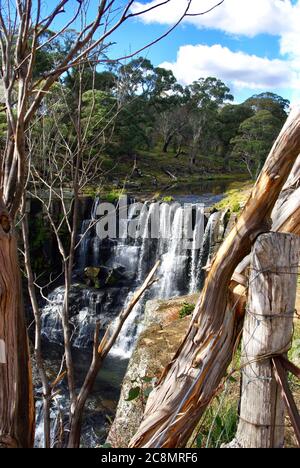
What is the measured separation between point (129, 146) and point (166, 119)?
828cm

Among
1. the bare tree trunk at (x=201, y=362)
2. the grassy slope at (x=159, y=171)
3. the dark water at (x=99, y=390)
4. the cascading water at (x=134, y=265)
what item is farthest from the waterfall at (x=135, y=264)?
the bare tree trunk at (x=201, y=362)

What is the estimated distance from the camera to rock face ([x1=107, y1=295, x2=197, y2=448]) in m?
3.24

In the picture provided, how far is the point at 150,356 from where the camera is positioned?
407 centimetres

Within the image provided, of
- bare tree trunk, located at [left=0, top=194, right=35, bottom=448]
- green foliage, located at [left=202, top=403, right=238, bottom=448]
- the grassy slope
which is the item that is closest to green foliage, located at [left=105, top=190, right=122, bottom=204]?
the grassy slope

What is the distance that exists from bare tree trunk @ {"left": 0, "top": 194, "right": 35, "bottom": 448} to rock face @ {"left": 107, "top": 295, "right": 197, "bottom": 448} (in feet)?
3.89

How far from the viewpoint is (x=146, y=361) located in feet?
13.1

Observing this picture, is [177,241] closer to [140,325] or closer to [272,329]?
[140,325]

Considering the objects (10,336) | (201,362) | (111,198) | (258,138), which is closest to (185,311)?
(201,362)

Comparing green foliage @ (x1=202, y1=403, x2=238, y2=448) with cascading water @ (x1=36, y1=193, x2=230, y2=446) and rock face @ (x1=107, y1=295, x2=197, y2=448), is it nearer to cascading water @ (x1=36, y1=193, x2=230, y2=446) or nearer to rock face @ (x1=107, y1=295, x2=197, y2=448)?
rock face @ (x1=107, y1=295, x2=197, y2=448)

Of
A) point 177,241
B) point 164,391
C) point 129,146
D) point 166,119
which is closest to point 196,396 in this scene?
point 164,391

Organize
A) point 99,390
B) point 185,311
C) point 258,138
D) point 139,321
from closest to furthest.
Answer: point 185,311
point 99,390
point 139,321
point 258,138

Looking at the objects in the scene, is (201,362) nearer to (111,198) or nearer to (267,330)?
(267,330)

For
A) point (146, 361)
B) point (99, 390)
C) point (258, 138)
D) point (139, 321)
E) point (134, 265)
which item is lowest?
point (99, 390)

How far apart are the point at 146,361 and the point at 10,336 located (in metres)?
2.68
